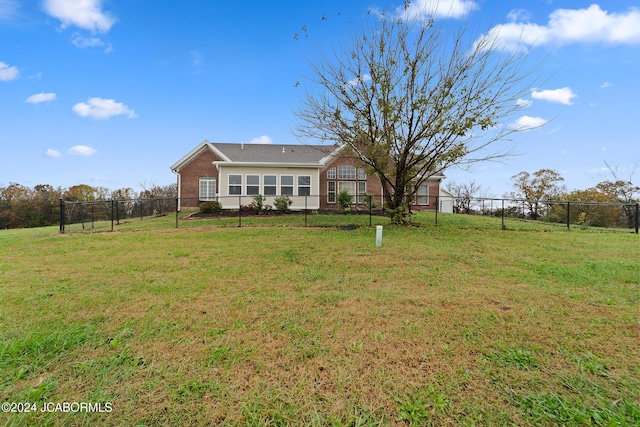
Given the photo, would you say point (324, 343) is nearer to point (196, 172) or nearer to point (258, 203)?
point (258, 203)

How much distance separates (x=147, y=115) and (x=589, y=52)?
21071 mm

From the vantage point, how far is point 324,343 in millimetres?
2836

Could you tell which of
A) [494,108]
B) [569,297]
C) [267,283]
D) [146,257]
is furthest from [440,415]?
[494,108]

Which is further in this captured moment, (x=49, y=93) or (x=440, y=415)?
(x=49, y=93)

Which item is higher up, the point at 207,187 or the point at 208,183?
the point at 208,183

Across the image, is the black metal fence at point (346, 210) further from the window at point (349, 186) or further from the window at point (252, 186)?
the window at point (349, 186)

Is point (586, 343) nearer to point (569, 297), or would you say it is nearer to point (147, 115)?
point (569, 297)

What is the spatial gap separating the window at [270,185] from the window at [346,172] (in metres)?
4.99

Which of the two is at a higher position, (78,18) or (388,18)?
(388,18)

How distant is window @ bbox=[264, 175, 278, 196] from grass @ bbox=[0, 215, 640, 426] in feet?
46.4

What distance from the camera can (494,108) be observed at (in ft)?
33.4

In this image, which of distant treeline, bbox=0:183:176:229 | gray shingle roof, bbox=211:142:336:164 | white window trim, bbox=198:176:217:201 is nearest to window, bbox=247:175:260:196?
gray shingle roof, bbox=211:142:336:164

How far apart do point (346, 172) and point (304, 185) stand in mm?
3578

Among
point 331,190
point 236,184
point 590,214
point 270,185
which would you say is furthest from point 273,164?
point 590,214
